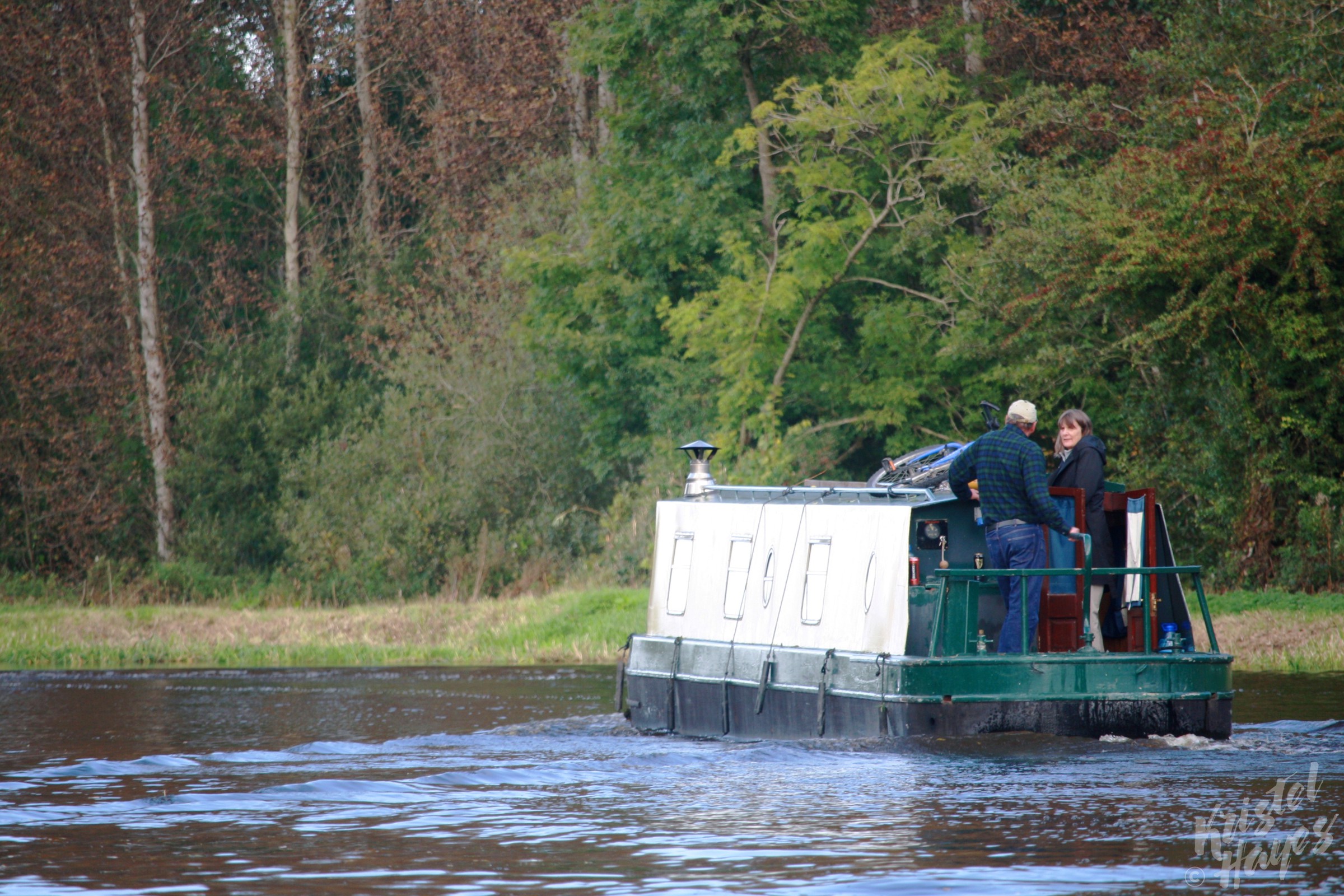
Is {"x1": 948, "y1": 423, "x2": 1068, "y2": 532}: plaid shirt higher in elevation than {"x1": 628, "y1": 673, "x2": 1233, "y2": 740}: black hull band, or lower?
higher

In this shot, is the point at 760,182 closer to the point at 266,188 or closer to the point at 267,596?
the point at 267,596

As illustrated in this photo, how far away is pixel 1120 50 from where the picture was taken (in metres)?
32.6

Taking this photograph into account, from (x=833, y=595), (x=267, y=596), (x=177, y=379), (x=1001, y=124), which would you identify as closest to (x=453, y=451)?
(x=267, y=596)

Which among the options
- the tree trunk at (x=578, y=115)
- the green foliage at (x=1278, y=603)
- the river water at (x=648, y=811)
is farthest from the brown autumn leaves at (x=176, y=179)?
the river water at (x=648, y=811)

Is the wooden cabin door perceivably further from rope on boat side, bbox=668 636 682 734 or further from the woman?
rope on boat side, bbox=668 636 682 734

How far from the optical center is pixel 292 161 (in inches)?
1678

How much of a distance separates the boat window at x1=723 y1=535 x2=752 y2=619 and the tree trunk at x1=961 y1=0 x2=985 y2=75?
18679mm

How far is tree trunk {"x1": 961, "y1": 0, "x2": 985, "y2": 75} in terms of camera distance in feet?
105

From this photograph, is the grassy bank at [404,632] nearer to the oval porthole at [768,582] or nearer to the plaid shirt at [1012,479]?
the oval porthole at [768,582]

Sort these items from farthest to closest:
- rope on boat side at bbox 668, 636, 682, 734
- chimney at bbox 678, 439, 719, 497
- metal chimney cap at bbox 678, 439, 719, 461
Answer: chimney at bbox 678, 439, 719, 497
metal chimney cap at bbox 678, 439, 719, 461
rope on boat side at bbox 668, 636, 682, 734

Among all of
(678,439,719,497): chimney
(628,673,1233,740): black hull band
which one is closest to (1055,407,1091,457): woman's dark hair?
(628,673,1233,740): black hull band

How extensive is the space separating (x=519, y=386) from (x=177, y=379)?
9251 mm

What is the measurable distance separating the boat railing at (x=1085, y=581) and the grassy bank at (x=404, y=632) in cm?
808

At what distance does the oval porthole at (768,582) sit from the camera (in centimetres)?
1502
